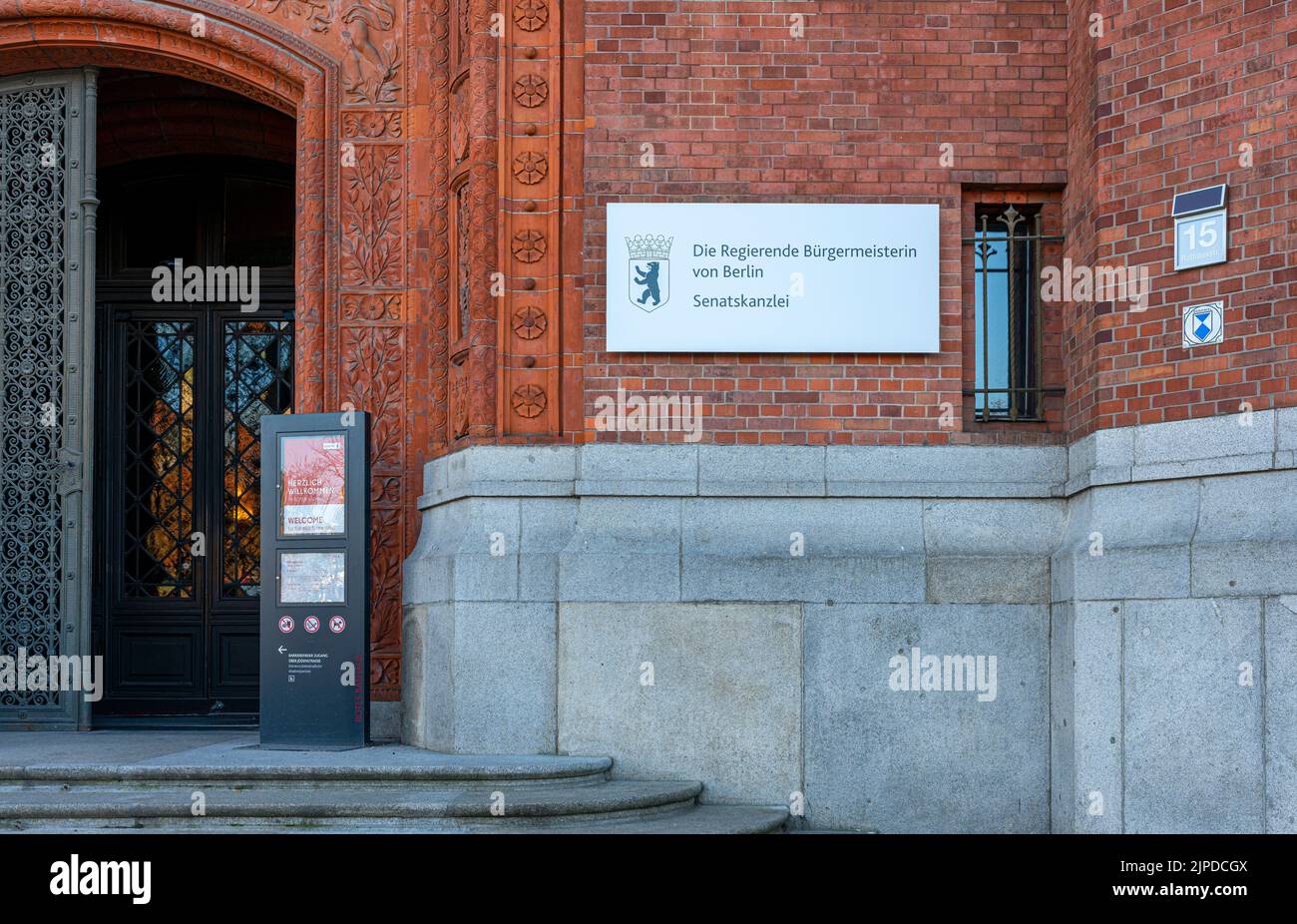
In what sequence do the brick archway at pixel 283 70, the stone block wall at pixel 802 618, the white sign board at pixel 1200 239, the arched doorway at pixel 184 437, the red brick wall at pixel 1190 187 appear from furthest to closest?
the arched doorway at pixel 184 437 < the brick archway at pixel 283 70 < the stone block wall at pixel 802 618 < the white sign board at pixel 1200 239 < the red brick wall at pixel 1190 187

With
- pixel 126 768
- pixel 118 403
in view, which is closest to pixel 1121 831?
pixel 126 768

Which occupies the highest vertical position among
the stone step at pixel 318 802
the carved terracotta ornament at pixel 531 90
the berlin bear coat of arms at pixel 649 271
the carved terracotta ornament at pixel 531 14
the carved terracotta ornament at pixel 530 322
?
the carved terracotta ornament at pixel 531 14

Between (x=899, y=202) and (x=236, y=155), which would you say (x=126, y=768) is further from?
(x=236, y=155)

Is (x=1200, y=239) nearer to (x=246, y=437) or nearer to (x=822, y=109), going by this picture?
(x=822, y=109)

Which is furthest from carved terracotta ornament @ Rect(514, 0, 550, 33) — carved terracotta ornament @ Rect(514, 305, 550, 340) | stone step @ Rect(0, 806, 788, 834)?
stone step @ Rect(0, 806, 788, 834)

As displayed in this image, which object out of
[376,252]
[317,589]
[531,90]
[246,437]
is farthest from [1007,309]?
[246,437]

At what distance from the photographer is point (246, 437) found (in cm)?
1356

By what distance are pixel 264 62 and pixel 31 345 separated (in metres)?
2.92

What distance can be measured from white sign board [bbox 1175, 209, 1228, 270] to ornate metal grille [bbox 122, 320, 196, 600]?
888 centimetres

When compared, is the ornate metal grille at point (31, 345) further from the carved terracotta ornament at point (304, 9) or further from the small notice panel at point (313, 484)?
the small notice panel at point (313, 484)

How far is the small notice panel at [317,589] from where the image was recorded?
31.4 feet

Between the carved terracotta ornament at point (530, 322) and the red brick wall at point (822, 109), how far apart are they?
305 mm

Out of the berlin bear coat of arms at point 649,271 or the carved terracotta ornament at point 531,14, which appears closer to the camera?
the berlin bear coat of arms at point 649,271

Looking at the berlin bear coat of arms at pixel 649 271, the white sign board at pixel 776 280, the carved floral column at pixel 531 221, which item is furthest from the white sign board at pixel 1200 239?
the carved floral column at pixel 531 221
